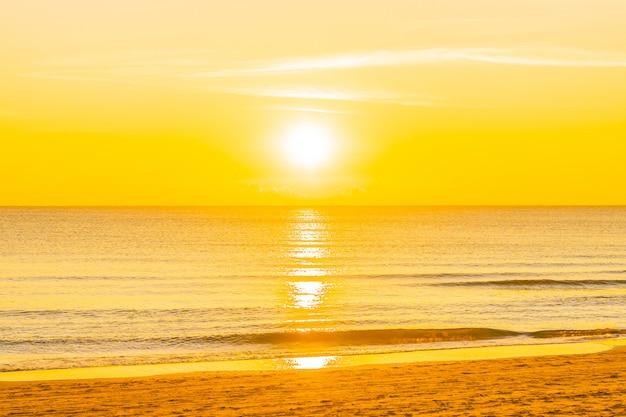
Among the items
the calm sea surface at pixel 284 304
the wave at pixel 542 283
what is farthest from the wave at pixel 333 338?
the wave at pixel 542 283

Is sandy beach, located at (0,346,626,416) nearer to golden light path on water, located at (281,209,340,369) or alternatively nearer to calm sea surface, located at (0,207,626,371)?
golden light path on water, located at (281,209,340,369)

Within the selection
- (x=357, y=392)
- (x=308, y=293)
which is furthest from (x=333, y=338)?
(x=308, y=293)

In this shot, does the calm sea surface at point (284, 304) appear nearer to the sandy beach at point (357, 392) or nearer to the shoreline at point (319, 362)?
the shoreline at point (319, 362)

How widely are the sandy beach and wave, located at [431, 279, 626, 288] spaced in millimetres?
26279

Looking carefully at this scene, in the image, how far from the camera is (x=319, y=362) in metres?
21.6

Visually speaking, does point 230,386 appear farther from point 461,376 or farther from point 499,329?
A: point 499,329

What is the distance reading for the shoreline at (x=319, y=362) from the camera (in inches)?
786

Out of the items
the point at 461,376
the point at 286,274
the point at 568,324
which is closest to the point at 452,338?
the point at 568,324

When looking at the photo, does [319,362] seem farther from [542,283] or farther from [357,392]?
[542,283]

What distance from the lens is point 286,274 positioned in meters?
55.0

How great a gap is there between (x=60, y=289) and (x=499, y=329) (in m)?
24.4

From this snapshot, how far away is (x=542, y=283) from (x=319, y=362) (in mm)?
29182

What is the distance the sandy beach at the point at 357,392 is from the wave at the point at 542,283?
2628 cm

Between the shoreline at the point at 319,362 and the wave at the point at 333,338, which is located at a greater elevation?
the wave at the point at 333,338
